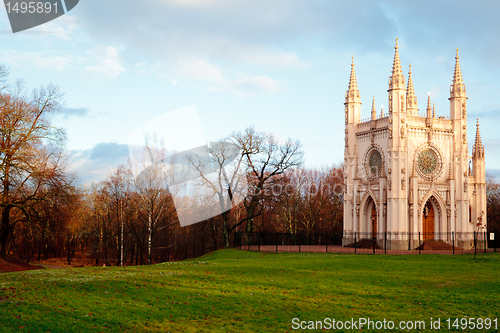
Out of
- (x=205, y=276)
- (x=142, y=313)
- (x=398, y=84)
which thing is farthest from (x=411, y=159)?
(x=142, y=313)

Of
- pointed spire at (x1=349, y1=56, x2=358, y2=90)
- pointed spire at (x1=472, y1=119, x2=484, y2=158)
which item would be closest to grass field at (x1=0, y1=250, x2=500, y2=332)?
pointed spire at (x1=349, y1=56, x2=358, y2=90)

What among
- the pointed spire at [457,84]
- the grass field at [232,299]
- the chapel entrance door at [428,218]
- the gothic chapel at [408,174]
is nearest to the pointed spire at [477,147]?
the gothic chapel at [408,174]

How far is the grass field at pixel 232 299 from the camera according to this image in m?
13.8

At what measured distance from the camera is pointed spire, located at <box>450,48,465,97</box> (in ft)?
156

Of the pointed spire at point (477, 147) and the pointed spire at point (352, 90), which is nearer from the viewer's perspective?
the pointed spire at point (352, 90)

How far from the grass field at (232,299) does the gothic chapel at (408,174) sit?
20.6 metres

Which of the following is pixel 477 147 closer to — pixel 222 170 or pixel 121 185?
pixel 222 170

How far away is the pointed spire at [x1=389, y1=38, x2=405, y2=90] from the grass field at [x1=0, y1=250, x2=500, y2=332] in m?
24.4

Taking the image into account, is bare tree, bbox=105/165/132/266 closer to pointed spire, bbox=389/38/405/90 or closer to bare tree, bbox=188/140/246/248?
bare tree, bbox=188/140/246/248

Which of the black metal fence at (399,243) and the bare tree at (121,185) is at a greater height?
the bare tree at (121,185)

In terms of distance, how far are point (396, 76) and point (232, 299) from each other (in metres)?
34.2

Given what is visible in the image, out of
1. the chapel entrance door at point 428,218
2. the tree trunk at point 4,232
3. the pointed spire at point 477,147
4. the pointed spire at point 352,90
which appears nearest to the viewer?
the tree trunk at point 4,232

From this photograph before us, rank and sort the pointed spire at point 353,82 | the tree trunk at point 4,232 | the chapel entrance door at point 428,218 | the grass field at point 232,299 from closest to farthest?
1. the grass field at point 232,299
2. the tree trunk at point 4,232
3. the chapel entrance door at point 428,218
4. the pointed spire at point 353,82

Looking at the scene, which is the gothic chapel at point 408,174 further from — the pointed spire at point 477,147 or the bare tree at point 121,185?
the bare tree at point 121,185
